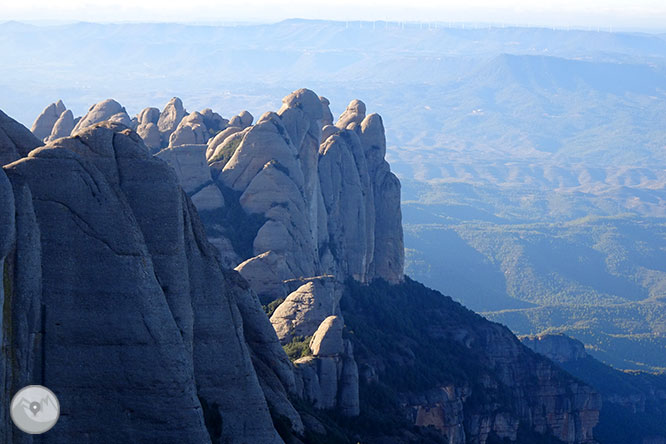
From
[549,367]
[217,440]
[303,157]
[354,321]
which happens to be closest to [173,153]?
[303,157]

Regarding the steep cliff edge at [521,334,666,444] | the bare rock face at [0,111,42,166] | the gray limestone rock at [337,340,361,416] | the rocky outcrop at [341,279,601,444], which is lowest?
the steep cliff edge at [521,334,666,444]

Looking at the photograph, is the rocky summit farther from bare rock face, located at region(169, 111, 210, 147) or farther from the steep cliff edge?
the steep cliff edge

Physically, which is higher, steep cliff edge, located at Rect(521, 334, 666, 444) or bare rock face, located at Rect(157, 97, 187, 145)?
bare rock face, located at Rect(157, 97, 187, 145)

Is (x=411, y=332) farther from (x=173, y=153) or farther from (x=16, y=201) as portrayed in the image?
(x=16, y=201)

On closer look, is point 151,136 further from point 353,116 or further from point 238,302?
point 238,302

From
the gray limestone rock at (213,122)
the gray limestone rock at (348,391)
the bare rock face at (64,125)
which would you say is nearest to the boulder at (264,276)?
the gray limestone rock at (348,391)

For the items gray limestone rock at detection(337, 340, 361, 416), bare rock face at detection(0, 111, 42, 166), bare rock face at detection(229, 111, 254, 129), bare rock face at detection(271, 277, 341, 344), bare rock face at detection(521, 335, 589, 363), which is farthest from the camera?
bare rock face at detection(521, 335, 589, 363)

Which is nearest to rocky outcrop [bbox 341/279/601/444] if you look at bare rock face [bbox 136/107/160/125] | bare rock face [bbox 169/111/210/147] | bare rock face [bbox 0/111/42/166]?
bare rock face [bbox 169/111/210/147]
